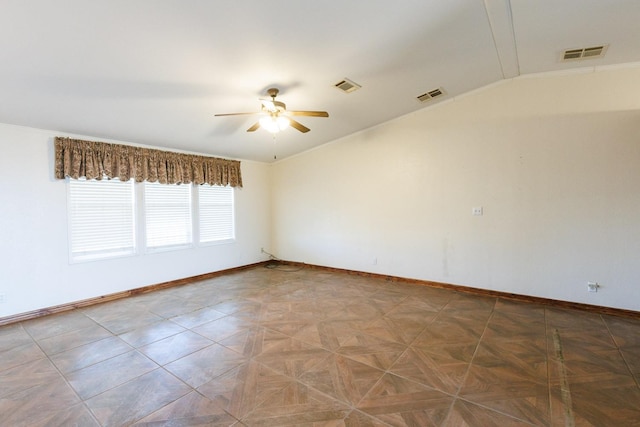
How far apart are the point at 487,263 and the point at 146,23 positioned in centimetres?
490

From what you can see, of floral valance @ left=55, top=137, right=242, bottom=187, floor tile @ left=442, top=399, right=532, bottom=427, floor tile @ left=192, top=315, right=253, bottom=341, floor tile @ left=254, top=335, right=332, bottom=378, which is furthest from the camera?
floral valance @ left=55, top=137, right=242, bottom=187

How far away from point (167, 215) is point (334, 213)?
3.14m

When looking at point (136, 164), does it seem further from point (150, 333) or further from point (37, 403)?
point (37, 403)

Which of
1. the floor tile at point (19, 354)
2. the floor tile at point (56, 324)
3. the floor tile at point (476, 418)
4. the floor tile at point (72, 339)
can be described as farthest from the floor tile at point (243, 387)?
the floor tile at point (56, 324)

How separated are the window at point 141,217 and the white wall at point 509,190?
2.54 metres

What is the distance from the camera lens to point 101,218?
169 inches

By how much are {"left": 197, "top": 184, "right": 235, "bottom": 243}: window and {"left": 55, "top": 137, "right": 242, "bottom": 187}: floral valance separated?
22 centimetres

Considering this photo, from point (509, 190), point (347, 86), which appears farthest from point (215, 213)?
point (509, 190)

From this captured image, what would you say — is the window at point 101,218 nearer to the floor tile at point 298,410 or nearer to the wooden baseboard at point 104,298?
the wooden baseboard at point 104,298

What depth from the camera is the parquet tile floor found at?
188cm

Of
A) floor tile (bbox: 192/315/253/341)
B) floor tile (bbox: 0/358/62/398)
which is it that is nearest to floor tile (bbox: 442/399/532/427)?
floor tile (bbox: 192/315/253/341)

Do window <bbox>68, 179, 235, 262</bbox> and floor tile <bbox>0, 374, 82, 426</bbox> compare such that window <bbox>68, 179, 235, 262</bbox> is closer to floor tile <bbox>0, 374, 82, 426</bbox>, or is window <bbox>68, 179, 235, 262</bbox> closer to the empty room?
the empty room

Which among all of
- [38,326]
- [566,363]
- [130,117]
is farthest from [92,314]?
[566,363]

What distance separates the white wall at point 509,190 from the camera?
345 centimetres
